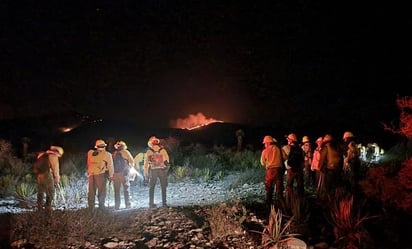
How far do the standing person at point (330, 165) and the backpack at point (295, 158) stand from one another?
1.89ft

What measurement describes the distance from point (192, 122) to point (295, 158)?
30302mm

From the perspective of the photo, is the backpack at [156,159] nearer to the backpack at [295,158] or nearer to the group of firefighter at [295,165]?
the group of firefighter at [295,165]

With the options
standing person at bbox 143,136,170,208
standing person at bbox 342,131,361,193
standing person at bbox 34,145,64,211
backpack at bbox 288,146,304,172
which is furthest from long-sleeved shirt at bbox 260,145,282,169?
standing person at bbox 34,145,64,211

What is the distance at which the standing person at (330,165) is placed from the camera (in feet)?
36.8

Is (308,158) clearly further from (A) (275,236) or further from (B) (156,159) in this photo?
(A) (275,236)

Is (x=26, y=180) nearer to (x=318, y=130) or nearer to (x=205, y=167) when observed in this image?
(x=205, y=167)

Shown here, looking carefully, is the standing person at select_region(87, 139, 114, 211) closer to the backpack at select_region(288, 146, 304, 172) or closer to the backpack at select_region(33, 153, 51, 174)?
the backpack at select_region(33, 153, 51, 174)

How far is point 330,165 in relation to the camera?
11.3 metres

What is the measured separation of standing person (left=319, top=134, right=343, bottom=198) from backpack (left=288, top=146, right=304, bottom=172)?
0.57 metres

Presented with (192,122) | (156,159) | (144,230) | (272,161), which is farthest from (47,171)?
(192,122)

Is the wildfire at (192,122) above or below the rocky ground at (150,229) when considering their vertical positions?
above

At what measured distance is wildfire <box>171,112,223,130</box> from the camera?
135 ft

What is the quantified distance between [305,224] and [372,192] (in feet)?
7.19

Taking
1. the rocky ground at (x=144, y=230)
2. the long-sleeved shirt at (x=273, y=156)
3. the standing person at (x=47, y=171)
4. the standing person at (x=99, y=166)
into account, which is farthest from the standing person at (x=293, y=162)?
the standing person at (x=47, y=171)
